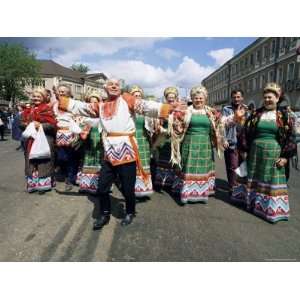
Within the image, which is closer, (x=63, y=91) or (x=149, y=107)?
(x=149, y=107)

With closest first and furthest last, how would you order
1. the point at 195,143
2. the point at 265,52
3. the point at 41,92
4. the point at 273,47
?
the point at 195,143 → the point at 41,92 → the point at 273,47 → the point at 265,52

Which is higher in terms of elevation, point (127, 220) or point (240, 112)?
point (240, 112)

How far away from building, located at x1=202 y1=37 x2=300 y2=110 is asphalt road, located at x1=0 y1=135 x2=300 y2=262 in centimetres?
1861

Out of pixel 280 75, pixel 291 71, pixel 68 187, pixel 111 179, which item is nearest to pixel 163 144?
pixel 111 179

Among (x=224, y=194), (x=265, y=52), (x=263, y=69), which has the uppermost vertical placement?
(x=265, y=52)

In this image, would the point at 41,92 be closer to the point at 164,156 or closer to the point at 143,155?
the point at 143,155

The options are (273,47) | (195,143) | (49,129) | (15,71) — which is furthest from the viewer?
(273,47)

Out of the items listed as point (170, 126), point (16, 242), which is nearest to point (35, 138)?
point (16, 242)

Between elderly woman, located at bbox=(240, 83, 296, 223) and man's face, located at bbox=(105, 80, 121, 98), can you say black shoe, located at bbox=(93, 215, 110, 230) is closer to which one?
man's face, located at bbox=(105, 80, 121, 98)

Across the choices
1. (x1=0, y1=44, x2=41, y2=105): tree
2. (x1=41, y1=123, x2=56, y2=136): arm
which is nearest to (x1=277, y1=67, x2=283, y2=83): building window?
(x1=0, y1=44, x2=41, y2=105): tree

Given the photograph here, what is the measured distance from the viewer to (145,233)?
2934 mm

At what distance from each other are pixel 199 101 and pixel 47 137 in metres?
2.55

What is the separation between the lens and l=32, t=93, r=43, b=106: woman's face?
398 centimetres

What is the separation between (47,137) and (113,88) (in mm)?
1910
